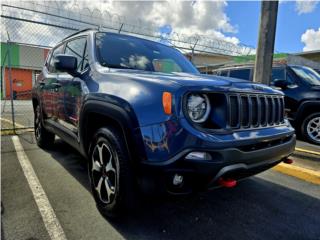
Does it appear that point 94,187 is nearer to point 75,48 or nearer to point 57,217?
point 57,217

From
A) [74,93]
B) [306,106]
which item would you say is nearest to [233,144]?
[74,93]

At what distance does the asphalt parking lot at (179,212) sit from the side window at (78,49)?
1.49 metres

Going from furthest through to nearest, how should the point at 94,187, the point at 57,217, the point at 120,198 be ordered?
the point at 94,187, the point at 57,217, the point at 120,198

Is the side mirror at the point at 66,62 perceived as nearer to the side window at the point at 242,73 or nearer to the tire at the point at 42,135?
the tire at the point at 42,135

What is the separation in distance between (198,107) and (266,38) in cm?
323

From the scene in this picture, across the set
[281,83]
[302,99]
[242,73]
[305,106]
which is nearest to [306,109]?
[305,106]

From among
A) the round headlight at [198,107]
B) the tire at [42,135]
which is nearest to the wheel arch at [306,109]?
the round headlight at [198,107]

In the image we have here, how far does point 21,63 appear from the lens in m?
27.8

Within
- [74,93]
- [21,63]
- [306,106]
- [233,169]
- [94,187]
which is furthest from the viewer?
[21,63]

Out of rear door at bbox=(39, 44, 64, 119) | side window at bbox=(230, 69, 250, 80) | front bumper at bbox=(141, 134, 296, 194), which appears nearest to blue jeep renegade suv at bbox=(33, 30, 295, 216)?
front bumper at bbox=(141, 134, 296, 194)

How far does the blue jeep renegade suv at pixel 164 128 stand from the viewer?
6.52ft

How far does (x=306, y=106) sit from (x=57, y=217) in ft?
18.3

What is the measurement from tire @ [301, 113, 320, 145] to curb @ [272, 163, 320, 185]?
2432mm

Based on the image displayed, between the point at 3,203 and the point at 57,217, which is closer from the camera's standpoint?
the point at 57,217
